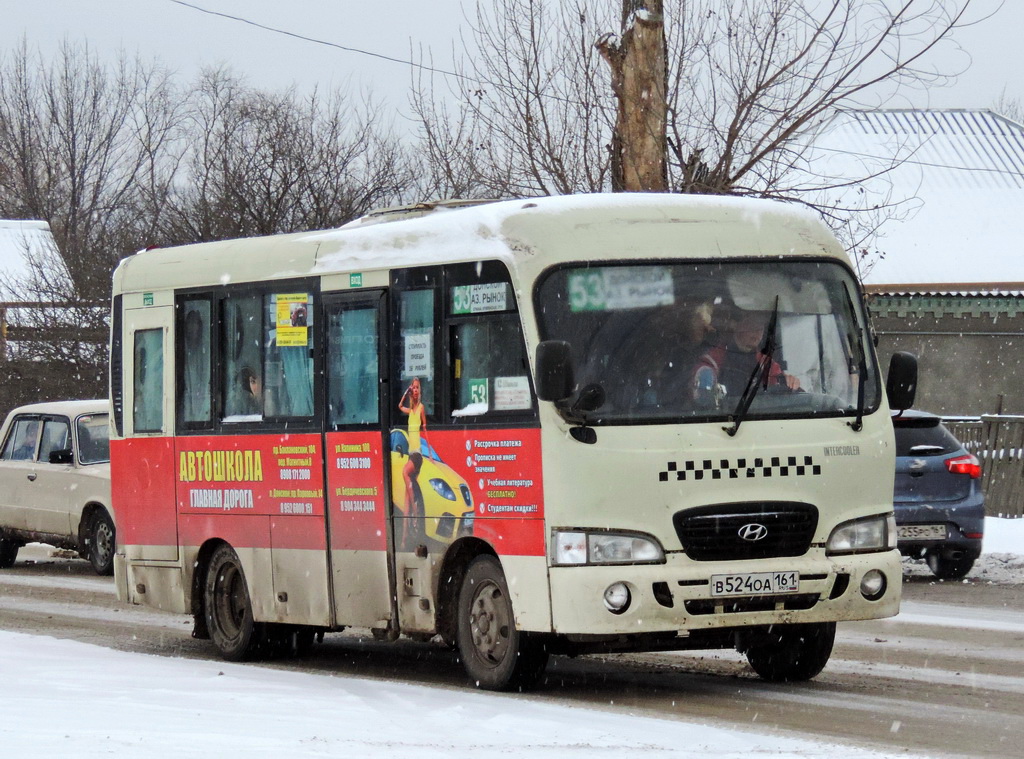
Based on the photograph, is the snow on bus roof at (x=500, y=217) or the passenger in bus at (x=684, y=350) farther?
the snow on bus roof at (x=500, y=217)

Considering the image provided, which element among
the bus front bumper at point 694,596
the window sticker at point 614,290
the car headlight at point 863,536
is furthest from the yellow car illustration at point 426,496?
the car headlight at point 863,536

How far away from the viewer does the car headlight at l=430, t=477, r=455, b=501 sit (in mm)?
10359

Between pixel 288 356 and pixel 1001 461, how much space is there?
572 inches

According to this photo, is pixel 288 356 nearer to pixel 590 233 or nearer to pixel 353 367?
pixel 353 367

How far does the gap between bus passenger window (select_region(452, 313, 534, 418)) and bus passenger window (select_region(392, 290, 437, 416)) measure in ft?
0.83

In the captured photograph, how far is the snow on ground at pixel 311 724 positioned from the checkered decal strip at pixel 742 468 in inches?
52.0

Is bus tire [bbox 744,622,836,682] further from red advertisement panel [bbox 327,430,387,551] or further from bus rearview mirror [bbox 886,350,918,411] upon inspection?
red advertisement panel [bbox 327,430,387,551]

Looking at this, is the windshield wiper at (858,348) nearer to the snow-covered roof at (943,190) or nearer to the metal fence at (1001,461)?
the metal fence at (1001,461)

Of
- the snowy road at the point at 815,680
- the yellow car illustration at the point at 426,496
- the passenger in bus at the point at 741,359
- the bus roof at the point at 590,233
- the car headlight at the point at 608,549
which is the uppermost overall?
the bus roof at the point at 590,233

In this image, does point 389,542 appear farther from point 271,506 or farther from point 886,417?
point 886,417

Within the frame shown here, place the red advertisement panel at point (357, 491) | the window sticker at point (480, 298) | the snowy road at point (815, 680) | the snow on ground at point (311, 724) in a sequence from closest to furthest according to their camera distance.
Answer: the snow on ground at point (311, 724)
the snowy road at point (815, 680)
the window sticker at point (480, 298)
the red advertisement panel at point (357, 491)

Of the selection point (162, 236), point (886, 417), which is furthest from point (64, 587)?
point (162, 236)

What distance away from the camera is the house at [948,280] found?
3406cm

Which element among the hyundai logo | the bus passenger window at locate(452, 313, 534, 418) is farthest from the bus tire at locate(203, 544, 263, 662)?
the hyundai logo
